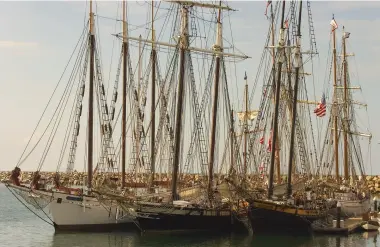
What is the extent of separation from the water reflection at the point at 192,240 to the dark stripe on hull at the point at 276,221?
2.17ft

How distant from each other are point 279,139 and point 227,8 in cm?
2097

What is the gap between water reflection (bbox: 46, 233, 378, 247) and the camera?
166ft

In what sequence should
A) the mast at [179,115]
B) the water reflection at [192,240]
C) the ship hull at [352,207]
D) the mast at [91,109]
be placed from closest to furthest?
1. the water reflection at [192,240]
2. the mast at [179,115]
3. the mast at [91,109]
4. the ship hull at [352,207]

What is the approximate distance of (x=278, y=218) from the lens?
5394 cm

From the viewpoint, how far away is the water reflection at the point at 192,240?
1994 inches

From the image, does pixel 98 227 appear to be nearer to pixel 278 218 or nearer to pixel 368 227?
pixel 278 218

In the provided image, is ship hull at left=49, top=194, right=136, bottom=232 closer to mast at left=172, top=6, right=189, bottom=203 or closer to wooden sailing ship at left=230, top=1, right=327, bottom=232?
mast at left=172, top=6, right=189, bottom=203

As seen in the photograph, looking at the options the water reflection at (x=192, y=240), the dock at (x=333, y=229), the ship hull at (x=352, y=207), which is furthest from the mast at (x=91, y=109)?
the ship hull at (x=352, y=207)

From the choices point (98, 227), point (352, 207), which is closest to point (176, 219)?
point (98, 227)

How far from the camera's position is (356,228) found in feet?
196

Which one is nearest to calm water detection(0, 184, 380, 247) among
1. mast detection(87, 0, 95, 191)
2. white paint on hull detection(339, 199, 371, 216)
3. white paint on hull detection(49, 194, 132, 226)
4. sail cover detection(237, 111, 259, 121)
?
white paint on hull detection(49, 194, 132, 226)

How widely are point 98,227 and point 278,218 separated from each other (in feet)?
47.4

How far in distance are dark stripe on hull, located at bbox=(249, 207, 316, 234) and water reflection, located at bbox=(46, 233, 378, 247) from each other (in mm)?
662

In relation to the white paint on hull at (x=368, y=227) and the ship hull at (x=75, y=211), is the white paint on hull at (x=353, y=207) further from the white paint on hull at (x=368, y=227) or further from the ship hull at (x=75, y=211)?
the ship hull at (x=75, y=211)
